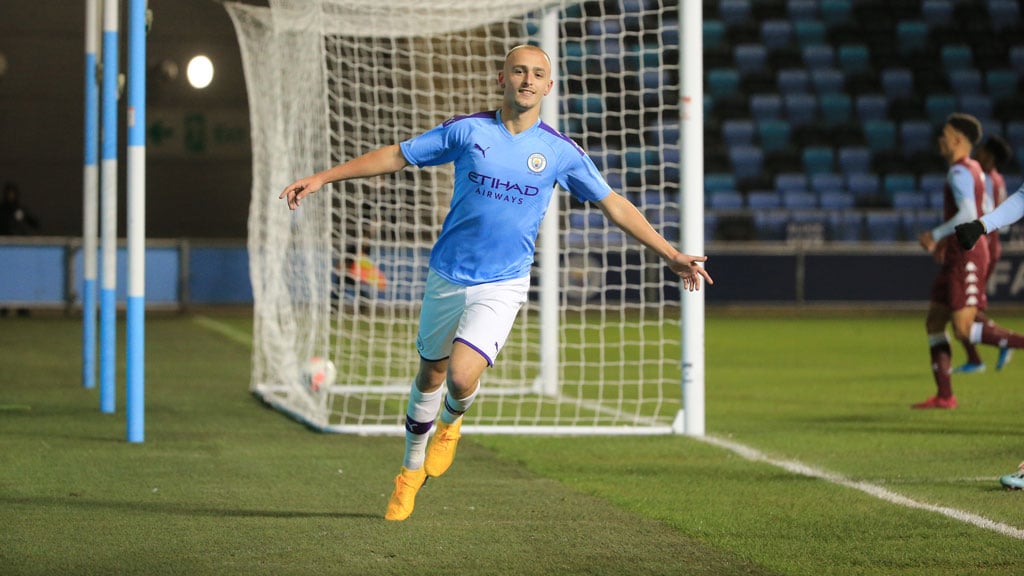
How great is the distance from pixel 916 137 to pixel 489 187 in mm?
20878

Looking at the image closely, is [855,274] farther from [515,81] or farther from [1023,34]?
[515,81]

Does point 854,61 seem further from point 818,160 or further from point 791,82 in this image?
point 818,160

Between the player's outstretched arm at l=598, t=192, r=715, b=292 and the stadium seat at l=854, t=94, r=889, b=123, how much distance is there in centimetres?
2070

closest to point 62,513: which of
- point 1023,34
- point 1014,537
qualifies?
point 1014,537

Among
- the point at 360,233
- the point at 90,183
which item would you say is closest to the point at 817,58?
the point at 360,233

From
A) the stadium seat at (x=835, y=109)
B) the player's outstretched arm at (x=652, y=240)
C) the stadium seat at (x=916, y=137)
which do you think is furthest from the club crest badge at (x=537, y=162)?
the stadium seat at (x=835, y=109)

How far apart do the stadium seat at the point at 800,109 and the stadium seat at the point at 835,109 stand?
0.66 feet

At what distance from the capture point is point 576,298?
18.0 m

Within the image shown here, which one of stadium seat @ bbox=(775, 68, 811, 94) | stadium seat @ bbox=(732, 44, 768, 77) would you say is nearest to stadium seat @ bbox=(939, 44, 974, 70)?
stadium seat @ bbox=(775, 68, 811, 94)

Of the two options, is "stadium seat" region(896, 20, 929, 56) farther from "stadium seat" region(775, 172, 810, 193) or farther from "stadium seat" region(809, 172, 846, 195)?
"stadium seat" region(775, 172, 810, 193)

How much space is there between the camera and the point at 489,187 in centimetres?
545

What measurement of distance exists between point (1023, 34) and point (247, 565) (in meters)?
25.3

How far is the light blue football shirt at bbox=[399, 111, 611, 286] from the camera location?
545 cm

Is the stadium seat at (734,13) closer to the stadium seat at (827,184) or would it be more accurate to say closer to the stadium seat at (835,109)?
the stadium seat at (835,109)
